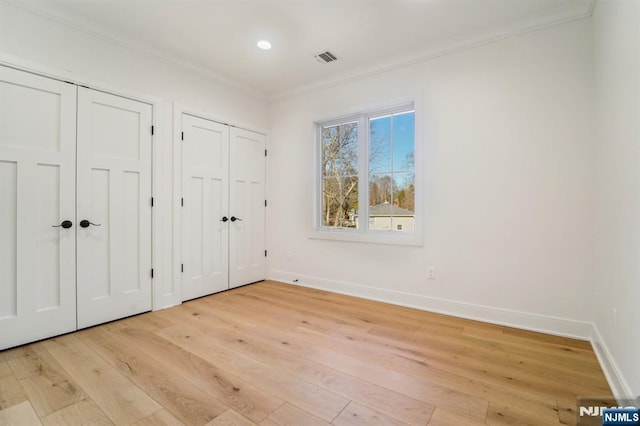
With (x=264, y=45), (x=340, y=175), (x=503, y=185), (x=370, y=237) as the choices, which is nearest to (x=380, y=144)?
(x=340, y=175)

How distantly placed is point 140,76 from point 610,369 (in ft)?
15.1

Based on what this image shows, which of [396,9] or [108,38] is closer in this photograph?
[396,9]

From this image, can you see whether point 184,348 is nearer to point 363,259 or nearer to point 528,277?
point 363,259

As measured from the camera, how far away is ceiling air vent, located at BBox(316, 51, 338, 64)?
128 inches

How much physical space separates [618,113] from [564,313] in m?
1.67

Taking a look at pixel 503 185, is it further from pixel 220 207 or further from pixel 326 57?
pixel 220 207

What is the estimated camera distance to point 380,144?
11.9ft

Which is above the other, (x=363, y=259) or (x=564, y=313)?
(x=363, y=259)

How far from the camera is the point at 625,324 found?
1645mm

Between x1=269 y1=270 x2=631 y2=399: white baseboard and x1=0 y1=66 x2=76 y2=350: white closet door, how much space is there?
276cm

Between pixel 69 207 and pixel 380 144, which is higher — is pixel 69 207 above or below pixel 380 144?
below

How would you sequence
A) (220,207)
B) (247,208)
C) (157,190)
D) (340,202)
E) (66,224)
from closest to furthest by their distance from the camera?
(66,224) → (157,190) → (220,207) → (340,202) → (247,208)

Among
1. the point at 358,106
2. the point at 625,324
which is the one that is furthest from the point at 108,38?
the point at 625,324

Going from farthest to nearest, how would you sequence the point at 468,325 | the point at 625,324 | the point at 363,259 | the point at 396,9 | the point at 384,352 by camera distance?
the point at 363,259 → the point at 468,325 → the point at 396,9 → the point at 384,352 → the point at 625,324
